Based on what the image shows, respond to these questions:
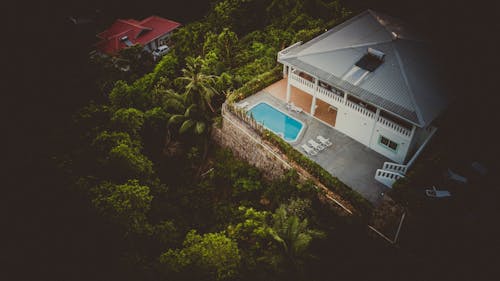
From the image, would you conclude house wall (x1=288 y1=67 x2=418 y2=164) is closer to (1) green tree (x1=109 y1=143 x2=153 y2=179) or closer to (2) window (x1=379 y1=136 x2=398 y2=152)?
(2) window (x1=379 y1=136 x2=398 y2=152)

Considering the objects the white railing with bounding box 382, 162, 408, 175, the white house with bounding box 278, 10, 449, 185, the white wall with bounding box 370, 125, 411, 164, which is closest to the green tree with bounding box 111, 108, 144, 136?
the white house with bounding box 278, 10, 449, 185

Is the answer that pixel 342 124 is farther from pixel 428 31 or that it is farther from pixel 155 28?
pixel 155 28

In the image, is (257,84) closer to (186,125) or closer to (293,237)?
(186,125)

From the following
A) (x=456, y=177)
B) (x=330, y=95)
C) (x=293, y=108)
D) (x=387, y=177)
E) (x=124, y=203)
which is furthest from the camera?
(x=293, y=108)

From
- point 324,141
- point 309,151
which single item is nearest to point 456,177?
point 324,141

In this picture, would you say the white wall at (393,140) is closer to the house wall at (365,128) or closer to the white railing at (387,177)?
the house wall at (365,128)

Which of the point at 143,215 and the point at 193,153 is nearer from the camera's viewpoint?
the point at 143,215

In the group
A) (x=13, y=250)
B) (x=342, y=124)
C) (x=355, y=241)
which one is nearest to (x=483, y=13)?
(x=342, y=124)
